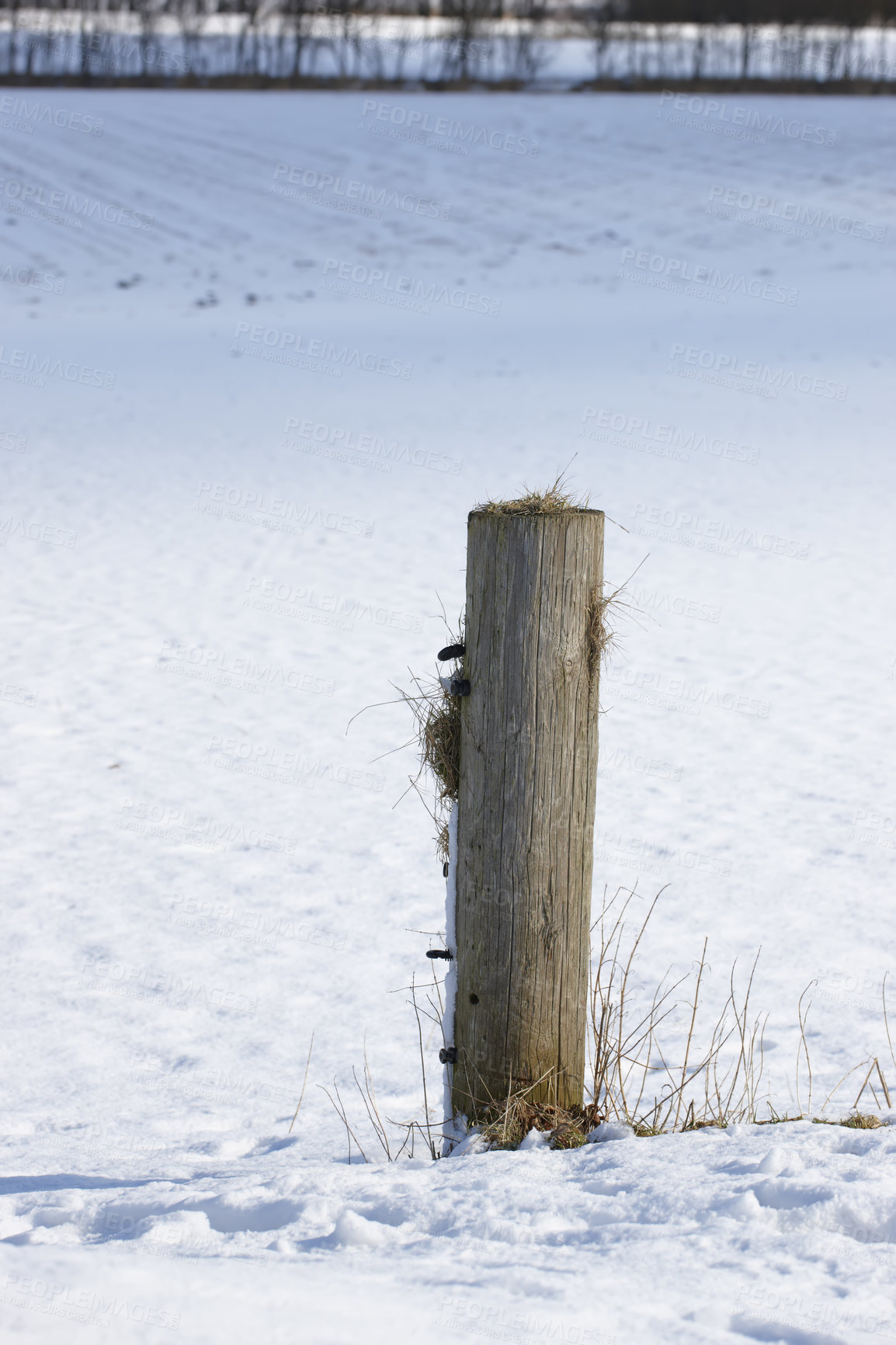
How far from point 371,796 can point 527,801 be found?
2658mm

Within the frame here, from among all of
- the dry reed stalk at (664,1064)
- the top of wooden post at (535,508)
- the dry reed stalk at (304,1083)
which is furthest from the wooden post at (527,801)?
the dry reed stalk at (304,1083)

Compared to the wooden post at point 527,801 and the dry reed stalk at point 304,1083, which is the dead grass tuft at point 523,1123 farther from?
the dry reed stalk at point 304,1083

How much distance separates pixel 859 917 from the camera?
4070 mm

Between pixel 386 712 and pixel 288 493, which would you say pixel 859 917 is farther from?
pixel 288 493

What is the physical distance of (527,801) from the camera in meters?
2.47

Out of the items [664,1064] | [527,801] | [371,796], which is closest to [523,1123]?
[527,801]

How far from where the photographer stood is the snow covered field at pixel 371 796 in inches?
80.1

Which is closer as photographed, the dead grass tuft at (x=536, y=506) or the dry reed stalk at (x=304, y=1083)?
the dead grass tuft at (x=536, y=506)

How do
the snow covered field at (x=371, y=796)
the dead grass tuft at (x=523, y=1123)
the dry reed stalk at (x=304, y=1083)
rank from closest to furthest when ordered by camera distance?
the snow covered field at (x=371, y=796)
the dead grass tuft at (x=523, y=1123)
the dry reed stalk at (x=304, y=1083)

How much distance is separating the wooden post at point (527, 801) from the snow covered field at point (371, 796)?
0.84 ft

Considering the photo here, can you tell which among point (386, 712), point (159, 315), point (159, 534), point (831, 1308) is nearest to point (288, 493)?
point (159, 534)

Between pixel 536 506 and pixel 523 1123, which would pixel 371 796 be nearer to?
pixel 523 1123

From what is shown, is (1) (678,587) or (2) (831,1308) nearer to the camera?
(2) (831,1308)

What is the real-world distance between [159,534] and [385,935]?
5.42 m
